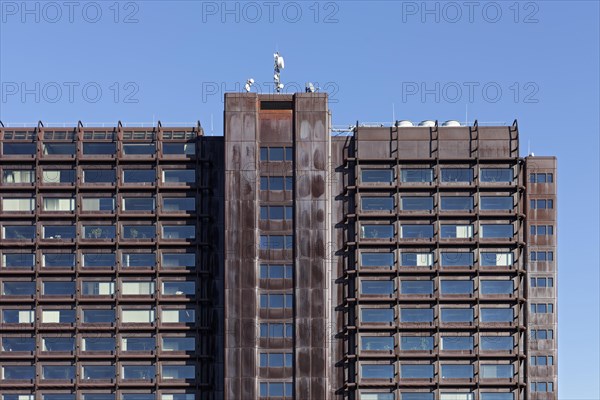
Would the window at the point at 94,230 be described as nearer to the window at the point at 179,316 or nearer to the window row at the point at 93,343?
the window row at the point at 93,343

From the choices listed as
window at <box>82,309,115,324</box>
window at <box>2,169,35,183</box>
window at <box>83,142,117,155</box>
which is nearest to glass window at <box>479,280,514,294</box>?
window at <box>82,309,115,324</box>

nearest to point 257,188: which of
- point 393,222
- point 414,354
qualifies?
point 393,222

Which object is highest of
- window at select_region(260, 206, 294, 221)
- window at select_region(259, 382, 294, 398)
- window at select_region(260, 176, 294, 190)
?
window at select_region(260, 176, 294, 190)

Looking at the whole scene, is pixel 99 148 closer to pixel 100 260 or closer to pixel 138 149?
pixel 138 149

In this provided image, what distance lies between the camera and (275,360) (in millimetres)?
159000

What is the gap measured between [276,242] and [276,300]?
674cm

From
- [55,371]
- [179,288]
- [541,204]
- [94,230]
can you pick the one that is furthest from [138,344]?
[541,204]

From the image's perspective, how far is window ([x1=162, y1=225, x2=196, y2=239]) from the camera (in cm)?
16525

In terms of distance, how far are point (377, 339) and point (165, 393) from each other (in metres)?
25.6

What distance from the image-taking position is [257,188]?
162 meters

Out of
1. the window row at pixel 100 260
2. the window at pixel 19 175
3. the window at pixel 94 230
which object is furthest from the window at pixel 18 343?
the window at pixel 19 175

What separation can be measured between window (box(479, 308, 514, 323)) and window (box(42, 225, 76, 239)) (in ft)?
162

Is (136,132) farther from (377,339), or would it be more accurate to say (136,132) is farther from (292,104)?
(377,339)

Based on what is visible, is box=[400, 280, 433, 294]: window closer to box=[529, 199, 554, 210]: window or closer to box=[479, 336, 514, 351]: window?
box=[479, 336, 514, 351]: window
